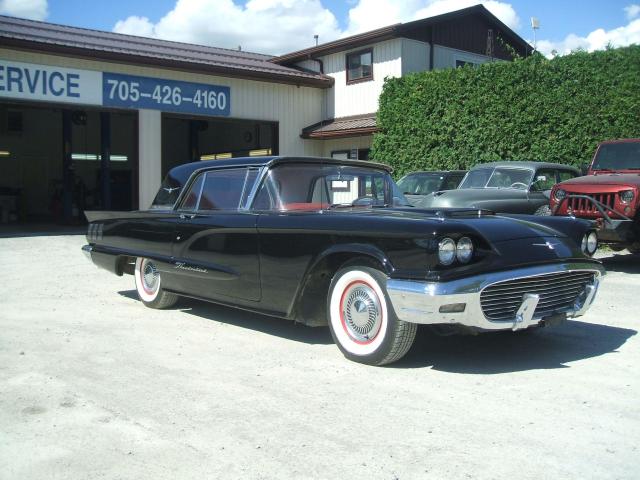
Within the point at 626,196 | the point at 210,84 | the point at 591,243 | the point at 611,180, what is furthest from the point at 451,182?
the point at 210,84

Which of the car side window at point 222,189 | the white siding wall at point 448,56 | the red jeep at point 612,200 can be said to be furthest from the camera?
the white siding wall at point 448,56

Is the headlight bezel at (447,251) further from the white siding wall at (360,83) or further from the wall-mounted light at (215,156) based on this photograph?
the wall-mounted light at (215,156)

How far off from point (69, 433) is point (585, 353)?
3.55 m

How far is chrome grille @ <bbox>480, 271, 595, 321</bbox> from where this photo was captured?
13.1 feet

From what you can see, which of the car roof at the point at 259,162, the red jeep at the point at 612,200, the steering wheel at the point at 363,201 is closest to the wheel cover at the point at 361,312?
the steering wheel at the point at 363,201

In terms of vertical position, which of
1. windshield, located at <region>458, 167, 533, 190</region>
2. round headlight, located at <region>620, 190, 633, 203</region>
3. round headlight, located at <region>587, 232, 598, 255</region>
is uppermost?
windshield, located at <region>458, 167, 533, 190</region>

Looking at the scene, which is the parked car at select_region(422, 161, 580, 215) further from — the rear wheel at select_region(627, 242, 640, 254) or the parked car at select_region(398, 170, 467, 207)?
the rear wheel at select_region(627, 242, 640, 254)

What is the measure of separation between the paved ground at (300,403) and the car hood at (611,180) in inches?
141

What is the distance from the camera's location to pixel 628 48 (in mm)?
12109

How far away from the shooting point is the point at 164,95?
54.3 ft

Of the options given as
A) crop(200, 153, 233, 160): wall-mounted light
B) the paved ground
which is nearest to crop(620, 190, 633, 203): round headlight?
the paved ground

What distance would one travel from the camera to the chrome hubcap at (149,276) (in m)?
6.52

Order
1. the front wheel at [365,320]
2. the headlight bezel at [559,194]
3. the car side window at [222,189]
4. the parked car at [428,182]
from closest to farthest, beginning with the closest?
the front wheel at [365,320]
the car side window at [222,189]
the headlight bezel at [559,194]
the parked car at [428,182]

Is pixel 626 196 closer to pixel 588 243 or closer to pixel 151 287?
pixel 588 243
